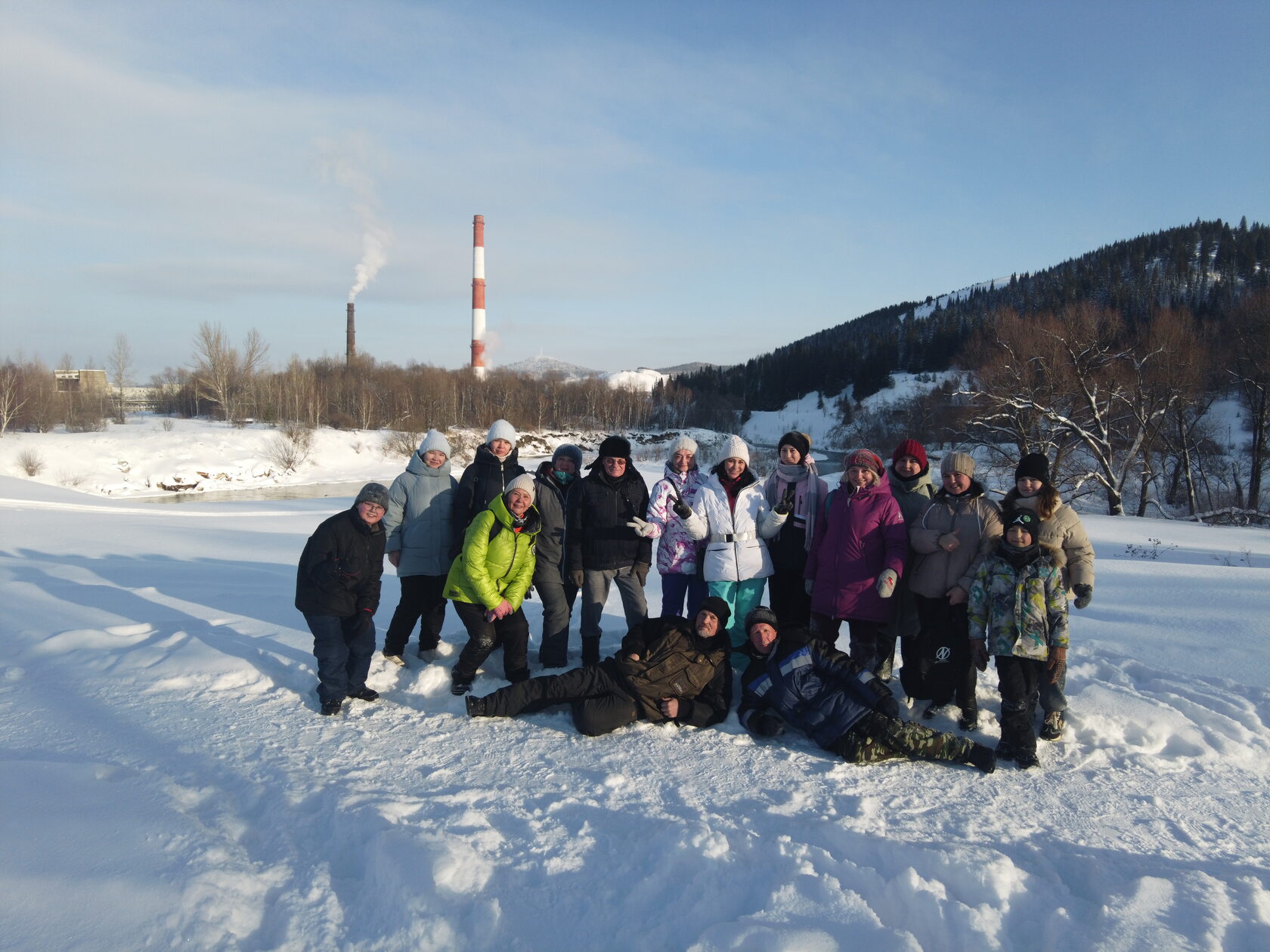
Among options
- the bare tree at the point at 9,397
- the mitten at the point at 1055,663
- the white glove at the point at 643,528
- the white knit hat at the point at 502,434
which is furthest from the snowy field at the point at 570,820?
the bare tree at the point at 9,397

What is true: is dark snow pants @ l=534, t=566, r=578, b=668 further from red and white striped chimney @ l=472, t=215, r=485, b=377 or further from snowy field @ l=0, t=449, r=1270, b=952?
red and white striped chimney @ l=472, t=215, r=485, b=377

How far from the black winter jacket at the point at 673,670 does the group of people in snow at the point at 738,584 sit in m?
0.01

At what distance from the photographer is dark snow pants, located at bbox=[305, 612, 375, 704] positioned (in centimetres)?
459

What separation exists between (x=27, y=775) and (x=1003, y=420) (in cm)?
2592

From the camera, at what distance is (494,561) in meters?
4.98

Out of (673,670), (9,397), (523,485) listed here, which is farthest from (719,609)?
(9,397)

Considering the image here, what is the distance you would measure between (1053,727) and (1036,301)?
248 feet

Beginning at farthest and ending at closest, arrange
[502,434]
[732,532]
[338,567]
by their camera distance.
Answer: [502,434] → [732,532] → [338,567]

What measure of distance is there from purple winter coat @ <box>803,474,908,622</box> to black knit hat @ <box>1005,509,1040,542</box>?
0.71 m

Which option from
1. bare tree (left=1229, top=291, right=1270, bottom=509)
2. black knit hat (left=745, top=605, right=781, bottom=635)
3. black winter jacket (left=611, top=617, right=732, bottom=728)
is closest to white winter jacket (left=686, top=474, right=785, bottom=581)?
black knit hat (left=745, top=605, right=781, bottom=635)

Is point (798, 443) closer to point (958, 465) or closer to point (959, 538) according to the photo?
point (958, 465)

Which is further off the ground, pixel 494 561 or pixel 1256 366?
pixel 1256 366

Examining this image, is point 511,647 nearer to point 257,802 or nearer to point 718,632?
point 718,632

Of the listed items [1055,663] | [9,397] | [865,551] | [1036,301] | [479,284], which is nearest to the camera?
[1055,663]
